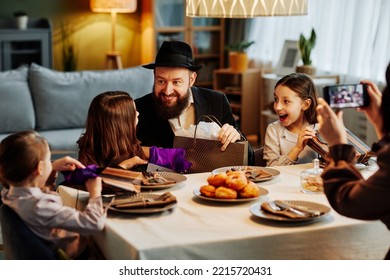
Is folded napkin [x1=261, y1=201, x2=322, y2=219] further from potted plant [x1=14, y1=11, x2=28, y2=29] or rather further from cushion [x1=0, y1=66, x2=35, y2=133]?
potted plant [x1=14, y1=11, x2=28, y2=29]

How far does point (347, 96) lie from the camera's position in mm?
2082

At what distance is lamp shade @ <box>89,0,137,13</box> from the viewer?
21.7 ft

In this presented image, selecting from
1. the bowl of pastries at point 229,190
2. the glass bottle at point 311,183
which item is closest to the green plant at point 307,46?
the glass bottle at point 311,183

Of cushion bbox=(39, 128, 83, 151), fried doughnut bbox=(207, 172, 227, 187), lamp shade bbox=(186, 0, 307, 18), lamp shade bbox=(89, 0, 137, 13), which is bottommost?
cushion bbox=(39, 128, 83, 151)

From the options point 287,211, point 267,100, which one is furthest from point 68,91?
point 287,211

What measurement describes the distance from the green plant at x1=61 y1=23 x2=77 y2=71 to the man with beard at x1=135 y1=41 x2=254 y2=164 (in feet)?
12.5

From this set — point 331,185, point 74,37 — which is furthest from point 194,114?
point 74,37

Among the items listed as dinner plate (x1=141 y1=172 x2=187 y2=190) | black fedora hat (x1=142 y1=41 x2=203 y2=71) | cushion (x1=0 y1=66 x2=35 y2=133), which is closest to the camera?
dinner plate (x1=141 y1=172 x2=187 y2=190)

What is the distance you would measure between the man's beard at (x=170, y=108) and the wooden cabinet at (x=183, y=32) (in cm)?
381

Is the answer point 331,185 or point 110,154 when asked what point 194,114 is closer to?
point 110,154

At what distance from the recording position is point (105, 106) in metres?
2.68

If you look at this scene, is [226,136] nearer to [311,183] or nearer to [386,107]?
[311,183]

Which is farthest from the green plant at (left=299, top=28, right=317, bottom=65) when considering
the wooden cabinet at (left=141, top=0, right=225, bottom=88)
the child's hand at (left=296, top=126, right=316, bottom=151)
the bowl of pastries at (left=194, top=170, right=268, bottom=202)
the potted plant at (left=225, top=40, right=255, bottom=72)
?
the bowl of pastries at (left=194, top=170, right=268, bottom=202)
